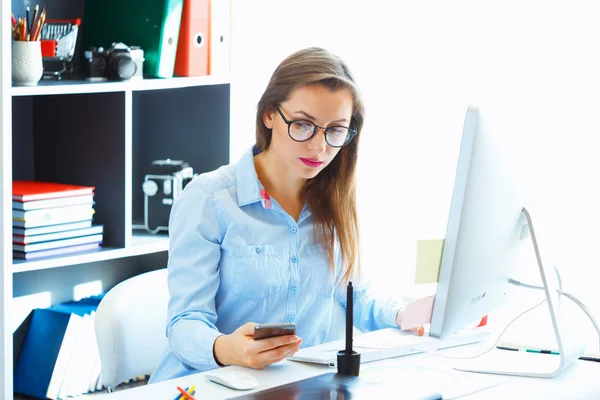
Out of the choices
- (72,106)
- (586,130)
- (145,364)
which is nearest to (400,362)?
(145,364)

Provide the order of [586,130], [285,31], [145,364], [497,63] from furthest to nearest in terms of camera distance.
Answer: [285,31], [497,63], [586,130], [145,364]

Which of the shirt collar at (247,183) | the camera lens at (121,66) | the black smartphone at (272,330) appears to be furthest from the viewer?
the camera lens at (121,66)

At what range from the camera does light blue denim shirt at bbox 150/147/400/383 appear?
1.64 metres

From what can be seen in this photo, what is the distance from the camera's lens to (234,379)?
138cm

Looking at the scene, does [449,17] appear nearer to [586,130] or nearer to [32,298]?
[586,130]

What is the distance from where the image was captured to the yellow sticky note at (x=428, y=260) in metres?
1.34

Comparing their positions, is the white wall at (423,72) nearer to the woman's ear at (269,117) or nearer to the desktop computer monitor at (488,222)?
the woman's ear at (269,117)

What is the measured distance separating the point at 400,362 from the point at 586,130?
95 cm

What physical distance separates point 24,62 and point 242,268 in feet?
2.73

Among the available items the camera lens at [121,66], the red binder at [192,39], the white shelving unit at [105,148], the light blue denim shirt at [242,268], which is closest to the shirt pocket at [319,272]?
the light blue denim shirt at [242,268]

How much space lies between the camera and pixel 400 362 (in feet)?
5.17

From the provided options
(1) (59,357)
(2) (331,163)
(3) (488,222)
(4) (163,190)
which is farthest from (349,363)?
(4) (163,190)

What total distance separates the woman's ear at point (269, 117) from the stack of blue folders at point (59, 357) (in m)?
0.96

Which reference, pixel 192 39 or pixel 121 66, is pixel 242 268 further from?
pixel 192 39
